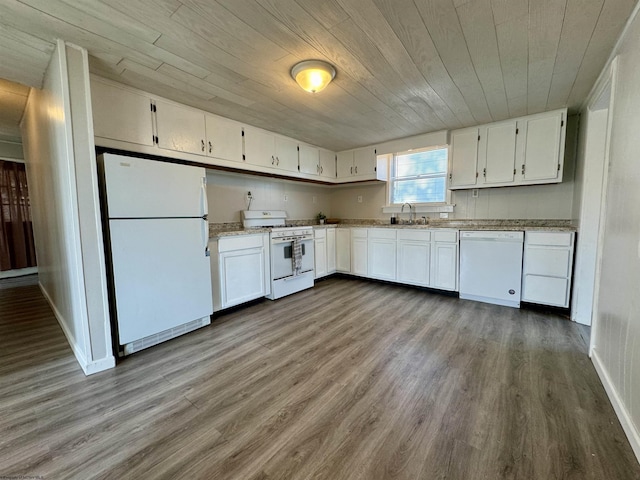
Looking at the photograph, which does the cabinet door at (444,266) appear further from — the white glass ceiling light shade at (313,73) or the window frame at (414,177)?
the white glass ceiling light shade at (313,73)

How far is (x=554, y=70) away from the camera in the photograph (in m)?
2.09

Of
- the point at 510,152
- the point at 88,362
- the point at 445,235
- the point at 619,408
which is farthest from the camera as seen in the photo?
the point at 445,235

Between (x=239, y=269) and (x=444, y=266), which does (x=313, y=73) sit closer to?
(x=239, y=269)

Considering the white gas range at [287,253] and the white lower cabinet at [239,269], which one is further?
the white gas range at [287,253]

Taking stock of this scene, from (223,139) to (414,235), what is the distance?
2775 mm

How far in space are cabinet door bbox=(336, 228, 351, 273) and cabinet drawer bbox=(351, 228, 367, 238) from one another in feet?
0.27

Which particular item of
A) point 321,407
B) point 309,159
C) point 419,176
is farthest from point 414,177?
point 321,407

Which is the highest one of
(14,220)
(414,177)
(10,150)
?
(10,150)

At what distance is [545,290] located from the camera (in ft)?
9.52

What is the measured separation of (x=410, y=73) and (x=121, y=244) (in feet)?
8.75

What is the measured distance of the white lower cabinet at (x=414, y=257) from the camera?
365 centimetres

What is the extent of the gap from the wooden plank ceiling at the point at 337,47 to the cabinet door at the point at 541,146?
0.85ft

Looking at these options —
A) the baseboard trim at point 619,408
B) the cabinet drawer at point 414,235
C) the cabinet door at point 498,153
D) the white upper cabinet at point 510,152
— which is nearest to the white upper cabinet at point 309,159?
the cabinet drawer at point 414,235

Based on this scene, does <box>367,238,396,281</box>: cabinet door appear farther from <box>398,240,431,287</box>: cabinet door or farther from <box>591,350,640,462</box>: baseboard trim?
<box>591,350,640,462</box>: baseboard trim
